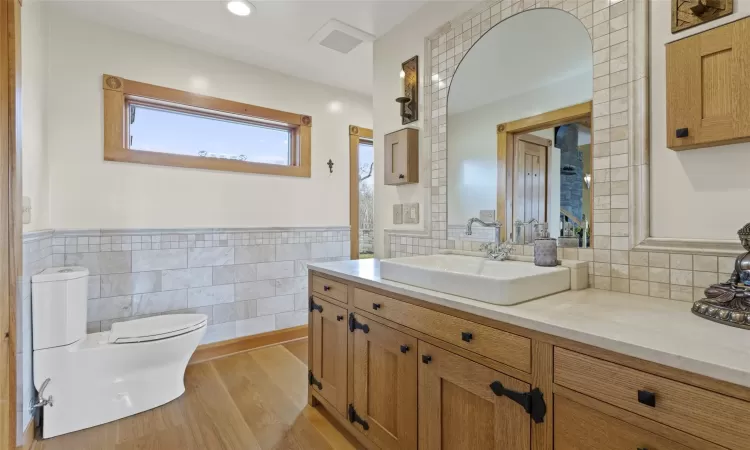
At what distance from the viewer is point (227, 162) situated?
2818mm

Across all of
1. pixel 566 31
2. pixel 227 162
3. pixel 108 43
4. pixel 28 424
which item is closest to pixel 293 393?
pixel 28 424

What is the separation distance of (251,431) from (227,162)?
77.4 inches

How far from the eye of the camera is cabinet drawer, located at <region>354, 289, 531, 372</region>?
0.98 m

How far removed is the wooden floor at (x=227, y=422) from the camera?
1734 mm

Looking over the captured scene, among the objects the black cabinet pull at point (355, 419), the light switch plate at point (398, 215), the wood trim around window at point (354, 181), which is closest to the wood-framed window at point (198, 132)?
the wood trim around window at point (354, 181)

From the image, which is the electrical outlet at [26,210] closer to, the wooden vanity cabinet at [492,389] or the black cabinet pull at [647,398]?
the wooden vanity cabinet at [492,389]

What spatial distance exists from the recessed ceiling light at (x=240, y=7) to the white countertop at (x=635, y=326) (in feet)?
6.32

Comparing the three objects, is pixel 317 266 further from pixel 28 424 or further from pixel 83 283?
pixel 28 424

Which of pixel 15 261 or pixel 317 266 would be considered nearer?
pixel 15 261

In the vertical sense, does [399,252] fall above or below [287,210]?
below

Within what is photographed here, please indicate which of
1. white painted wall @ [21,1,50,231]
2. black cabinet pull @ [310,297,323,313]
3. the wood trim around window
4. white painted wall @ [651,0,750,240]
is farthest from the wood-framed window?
white painted wall @ [651,0,750,240]

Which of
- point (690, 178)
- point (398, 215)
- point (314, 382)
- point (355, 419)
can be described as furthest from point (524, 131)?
point (314, 382)

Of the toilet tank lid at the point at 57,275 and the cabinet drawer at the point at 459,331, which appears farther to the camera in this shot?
the toilet tank lid at the point at 57,275

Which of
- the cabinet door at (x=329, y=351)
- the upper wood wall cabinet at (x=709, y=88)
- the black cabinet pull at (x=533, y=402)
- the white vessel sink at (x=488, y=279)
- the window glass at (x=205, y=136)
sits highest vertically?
the window glass at (x=205, y=136)
